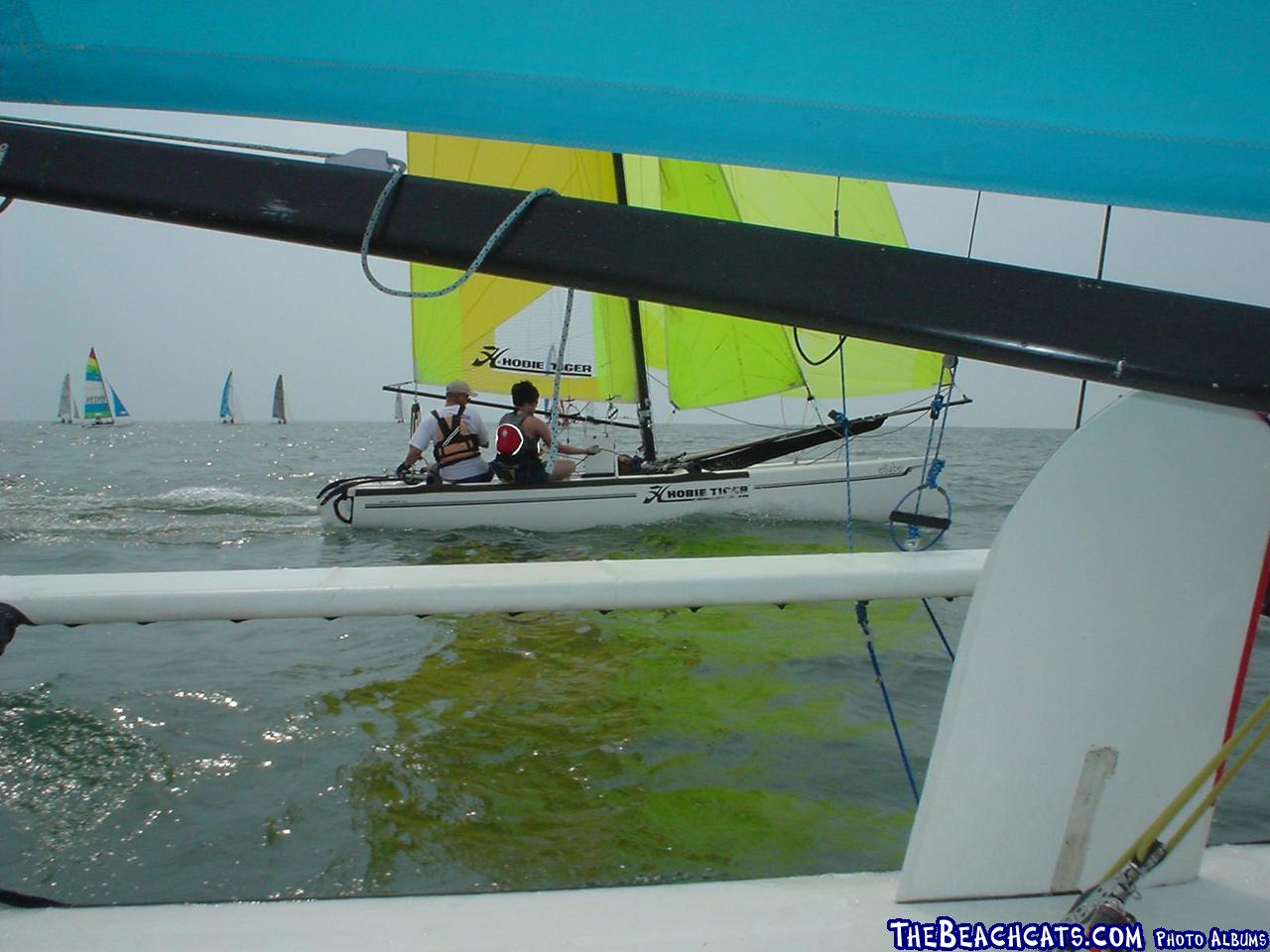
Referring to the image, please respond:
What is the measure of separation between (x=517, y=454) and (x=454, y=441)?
2.41 feet

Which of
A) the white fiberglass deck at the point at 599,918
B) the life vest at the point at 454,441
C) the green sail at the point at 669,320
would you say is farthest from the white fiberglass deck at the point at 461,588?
the green sail at the point at 669,320

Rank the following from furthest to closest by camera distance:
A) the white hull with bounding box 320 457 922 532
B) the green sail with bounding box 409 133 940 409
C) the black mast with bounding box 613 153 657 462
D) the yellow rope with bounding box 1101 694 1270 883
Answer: the black mast with bounding box 613 153 657 462, the green sail with bounding box 409 133 940 409, the white hull with bounding box 320 457 922 532, the yellow rope with bounding box 1101 694 1270 883

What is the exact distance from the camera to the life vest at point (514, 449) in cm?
866

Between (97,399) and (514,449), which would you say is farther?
(97,399)

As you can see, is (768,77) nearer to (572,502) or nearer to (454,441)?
(572,502)

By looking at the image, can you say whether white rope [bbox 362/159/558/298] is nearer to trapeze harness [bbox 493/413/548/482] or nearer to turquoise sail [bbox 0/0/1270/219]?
turquoise sail [bbox 0/0/1270/219]

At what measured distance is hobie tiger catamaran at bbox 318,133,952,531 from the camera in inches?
340

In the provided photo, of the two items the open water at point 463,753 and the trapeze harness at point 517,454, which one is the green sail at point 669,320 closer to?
the trapeze harness at point 517,454


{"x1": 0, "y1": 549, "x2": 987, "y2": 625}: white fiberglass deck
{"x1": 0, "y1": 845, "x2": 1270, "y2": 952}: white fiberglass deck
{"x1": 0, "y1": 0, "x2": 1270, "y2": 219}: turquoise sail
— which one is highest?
{"x1": 0, "y1": 0, "x2": 1270, "y2": 219}: turquoise sail

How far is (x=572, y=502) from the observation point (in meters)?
8.55

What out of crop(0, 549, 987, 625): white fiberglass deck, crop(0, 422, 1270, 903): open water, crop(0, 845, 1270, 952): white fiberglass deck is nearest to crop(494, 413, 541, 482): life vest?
crop(0, 422, 1270, 903): open water

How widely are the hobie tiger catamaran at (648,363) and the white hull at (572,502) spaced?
0.5 inches

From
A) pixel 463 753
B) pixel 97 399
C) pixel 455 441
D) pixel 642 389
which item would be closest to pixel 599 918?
pixel 463 753

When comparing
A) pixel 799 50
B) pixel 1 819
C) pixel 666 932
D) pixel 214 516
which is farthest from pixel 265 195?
pixel 214 516
